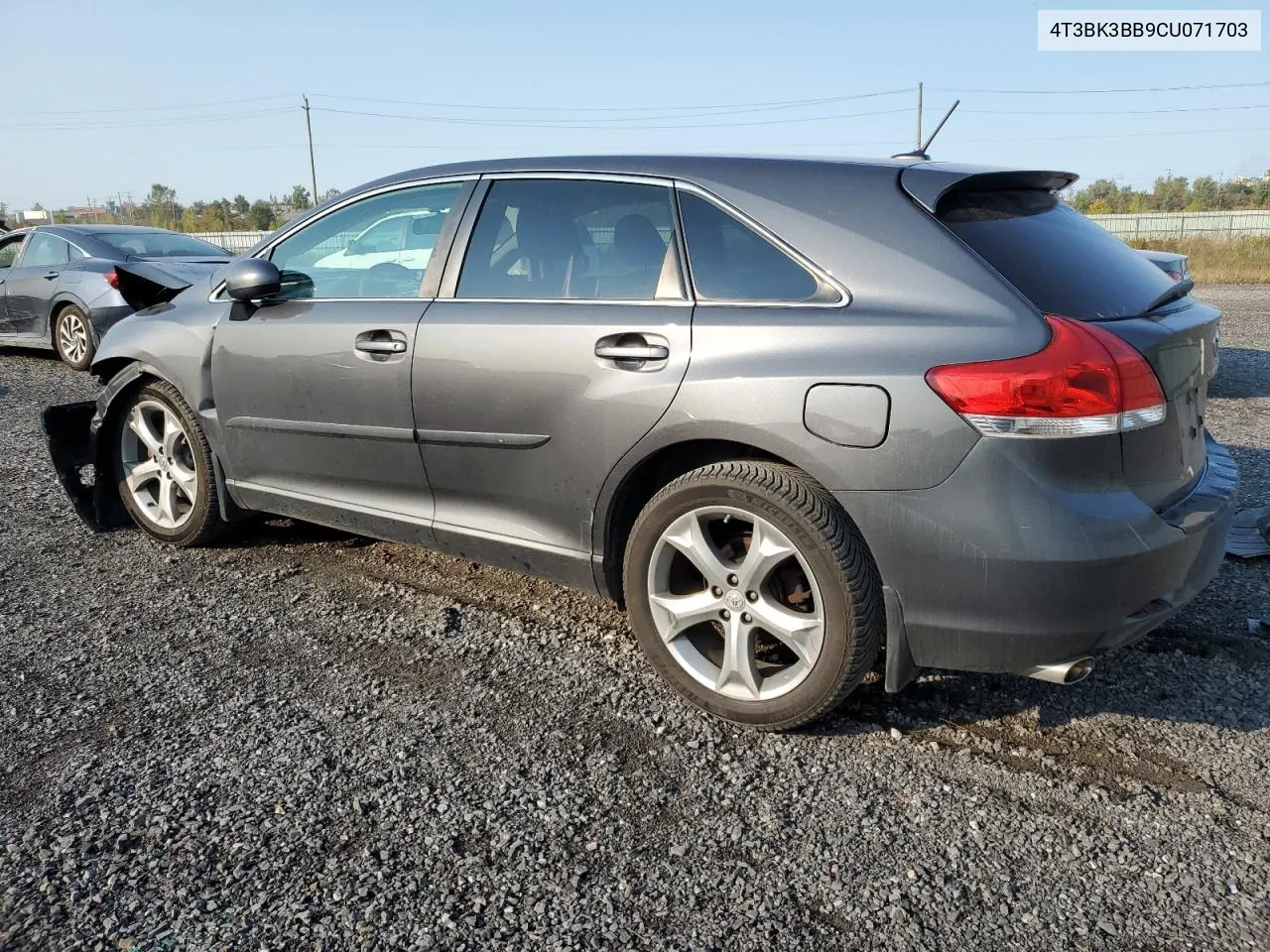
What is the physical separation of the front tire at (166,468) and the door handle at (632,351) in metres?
2.17

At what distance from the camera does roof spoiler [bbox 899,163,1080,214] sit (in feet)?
8.79

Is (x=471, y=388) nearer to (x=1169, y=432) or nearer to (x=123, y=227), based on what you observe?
(x=1169, y=432)

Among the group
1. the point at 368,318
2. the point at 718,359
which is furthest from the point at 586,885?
the point at 368,318

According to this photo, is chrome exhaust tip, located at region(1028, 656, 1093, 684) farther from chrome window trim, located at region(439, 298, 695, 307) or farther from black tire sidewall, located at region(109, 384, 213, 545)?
black tire sidewall, located at region(109, 384, 213, 545)

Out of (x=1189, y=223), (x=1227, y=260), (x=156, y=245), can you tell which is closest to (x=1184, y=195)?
(x=1189, y=223)

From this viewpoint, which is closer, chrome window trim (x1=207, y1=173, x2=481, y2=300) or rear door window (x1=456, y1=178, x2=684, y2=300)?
rear door window (x1=456, y1=178, x2=684, y2=300)

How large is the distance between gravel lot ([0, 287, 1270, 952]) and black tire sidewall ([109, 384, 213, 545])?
57 cm

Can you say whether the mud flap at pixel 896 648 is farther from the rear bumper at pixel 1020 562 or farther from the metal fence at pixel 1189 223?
the metal fence at pixel 1189 223

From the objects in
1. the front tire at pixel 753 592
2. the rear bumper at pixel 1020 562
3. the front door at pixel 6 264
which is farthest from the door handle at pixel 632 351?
the front door at pixel 6 264

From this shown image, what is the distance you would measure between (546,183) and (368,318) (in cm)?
82

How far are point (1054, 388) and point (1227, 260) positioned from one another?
97.5 feet

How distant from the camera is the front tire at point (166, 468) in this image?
14.0 ft

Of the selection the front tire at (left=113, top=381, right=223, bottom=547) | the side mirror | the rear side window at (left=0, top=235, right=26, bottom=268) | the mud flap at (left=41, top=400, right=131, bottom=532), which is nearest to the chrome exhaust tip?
the side mirror

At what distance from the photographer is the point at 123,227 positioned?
33.1 feet
